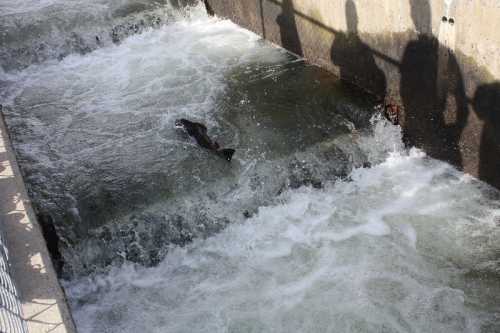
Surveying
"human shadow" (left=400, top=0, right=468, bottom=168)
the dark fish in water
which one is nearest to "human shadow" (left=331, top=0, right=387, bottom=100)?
"human shadow" (left=400, top=0, right=468, bottom=168)

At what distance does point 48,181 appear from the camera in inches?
262

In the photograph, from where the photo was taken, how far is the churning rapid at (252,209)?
522cm

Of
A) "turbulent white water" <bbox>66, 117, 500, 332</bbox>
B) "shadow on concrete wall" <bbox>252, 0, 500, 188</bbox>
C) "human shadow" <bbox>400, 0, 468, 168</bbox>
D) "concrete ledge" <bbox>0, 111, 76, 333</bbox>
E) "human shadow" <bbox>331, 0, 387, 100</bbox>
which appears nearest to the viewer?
"concrete ledge" <bbox>0, 111, 76, 333</bbox>

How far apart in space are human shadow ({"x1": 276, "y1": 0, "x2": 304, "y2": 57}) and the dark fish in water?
270 centimetres

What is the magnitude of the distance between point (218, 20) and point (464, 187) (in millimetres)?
6410

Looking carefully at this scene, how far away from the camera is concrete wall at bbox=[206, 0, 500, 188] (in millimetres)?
5770

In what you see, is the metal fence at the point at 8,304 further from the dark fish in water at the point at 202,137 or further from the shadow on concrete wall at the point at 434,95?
the shadow on concrete wall at the point at 434,95

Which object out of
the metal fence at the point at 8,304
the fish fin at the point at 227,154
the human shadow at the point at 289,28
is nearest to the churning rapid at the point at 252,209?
the fish fin at the point at 227,154

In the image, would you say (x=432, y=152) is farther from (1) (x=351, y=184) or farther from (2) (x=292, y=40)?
(2) (x=292, y=40)

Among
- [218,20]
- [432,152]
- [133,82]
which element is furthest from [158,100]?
[432,152]

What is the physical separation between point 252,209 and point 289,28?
3.91m

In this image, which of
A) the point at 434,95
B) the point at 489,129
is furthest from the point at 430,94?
the point at 489,129

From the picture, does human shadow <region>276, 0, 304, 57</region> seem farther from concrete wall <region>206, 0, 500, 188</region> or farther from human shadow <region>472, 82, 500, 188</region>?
human shadow <region>472, 82, 500, 188</region>

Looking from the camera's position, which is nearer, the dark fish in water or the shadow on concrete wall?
the shadow on concrete wall
